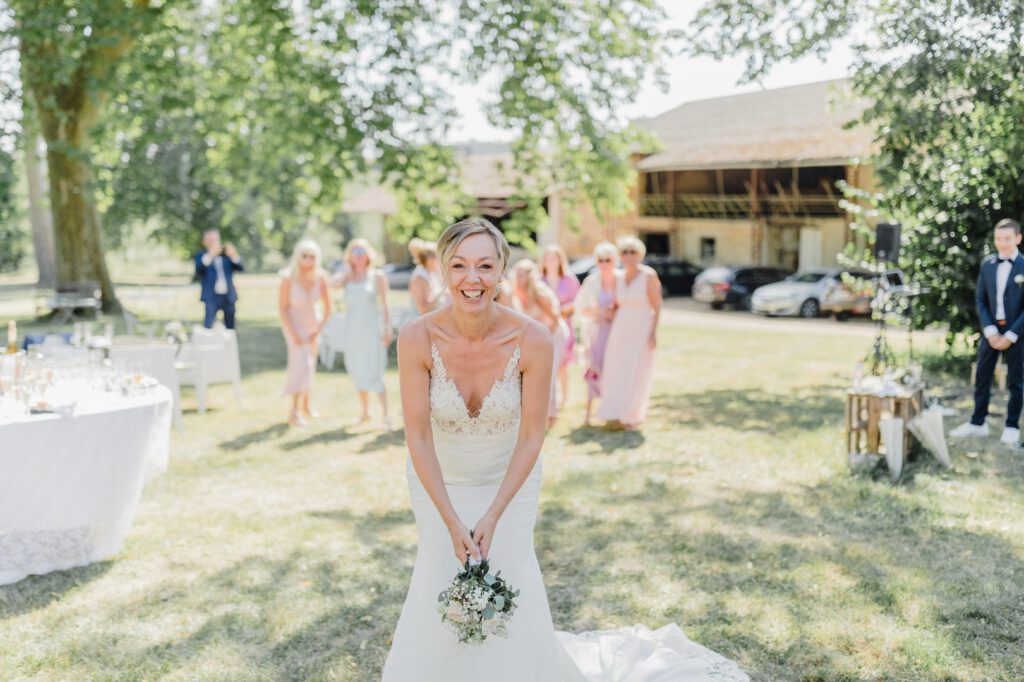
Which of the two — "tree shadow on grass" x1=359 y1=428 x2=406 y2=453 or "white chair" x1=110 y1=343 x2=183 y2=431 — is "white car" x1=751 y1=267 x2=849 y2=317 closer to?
"tree shadow on grass" x1=359 y1=428 x2=406 y2=453

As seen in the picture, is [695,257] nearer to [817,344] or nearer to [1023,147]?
[817,344]

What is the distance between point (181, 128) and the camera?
102 ft

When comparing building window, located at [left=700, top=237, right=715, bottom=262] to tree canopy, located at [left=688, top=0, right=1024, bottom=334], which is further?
building window, located at [left=700, top=237, right=715, bottom=262]

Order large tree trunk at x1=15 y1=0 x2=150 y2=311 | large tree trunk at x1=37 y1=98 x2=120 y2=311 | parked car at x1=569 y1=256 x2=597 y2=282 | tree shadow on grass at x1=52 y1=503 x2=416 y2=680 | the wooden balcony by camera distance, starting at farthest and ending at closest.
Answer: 1. the wooden balcony
2. parked car at x1=569 y1=256 x2=597 y2=282
3. large tree trunk at x1=37 y1=98 x2=120 y2=311
4. large tree trunk at x1=15 y1=0 x2=150 y2=311
5. tree shadow on grass at x1=52 y1=503 x2=416 y2=680

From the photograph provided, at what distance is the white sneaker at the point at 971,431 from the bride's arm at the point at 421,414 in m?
7.17

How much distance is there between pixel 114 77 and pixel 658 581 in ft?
47.1

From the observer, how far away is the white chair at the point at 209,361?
10727 millimetres

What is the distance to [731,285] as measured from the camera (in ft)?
91.5

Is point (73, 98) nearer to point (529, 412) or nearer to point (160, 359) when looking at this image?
point (160, 359)

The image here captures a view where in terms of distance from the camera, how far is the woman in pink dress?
30.5 feet

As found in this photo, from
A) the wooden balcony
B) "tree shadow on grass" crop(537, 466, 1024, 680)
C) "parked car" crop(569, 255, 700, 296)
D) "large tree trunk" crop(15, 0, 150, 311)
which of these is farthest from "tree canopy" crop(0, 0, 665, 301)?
the wooden balcony

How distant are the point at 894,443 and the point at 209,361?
785 centimetres

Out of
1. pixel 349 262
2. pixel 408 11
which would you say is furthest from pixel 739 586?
pixel 408 11

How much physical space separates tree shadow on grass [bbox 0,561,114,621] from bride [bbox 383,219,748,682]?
2.56 m
